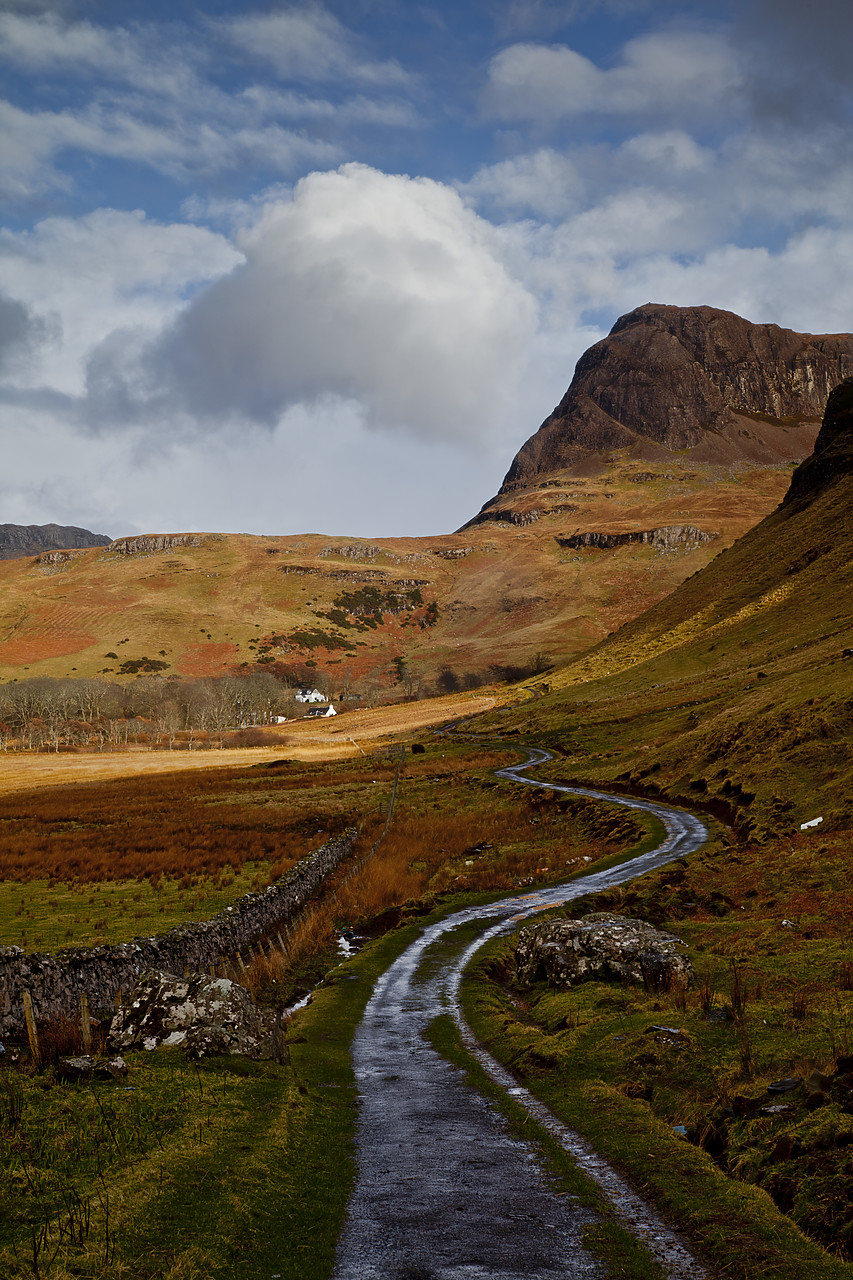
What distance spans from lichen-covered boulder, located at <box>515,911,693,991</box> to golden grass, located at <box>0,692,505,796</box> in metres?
88.9

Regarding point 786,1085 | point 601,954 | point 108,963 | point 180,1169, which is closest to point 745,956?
point 601,954

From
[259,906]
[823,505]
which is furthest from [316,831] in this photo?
[823,505]

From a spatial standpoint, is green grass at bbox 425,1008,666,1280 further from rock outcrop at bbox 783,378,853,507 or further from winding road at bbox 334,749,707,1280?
rock outcrop at bbox 783,378,853,507

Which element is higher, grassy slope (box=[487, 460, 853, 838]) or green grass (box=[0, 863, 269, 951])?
grassy slope (box=[487, 460, 853, 838])

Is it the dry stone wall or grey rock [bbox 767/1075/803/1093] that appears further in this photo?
the dry stone wall

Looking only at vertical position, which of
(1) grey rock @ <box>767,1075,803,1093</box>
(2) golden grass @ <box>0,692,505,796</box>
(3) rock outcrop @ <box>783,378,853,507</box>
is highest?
(3) rock outcrop @ <box>783,378,853,507</box>

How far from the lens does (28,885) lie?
128 ft

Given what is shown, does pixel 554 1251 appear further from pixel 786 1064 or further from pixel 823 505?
pixel 823 505

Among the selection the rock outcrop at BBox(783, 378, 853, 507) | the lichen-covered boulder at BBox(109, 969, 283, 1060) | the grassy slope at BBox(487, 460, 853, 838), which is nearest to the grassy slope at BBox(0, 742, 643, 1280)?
the lichen-covered boulder at BBox(109, 969, 283, 1060)

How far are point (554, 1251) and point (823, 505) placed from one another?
473 ft

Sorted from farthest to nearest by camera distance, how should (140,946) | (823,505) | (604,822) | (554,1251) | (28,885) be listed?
1. (823,505)
2. (604,822)
3. (28,885)
4. (140,946)
5. (554,1251)

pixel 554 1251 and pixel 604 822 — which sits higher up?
pixel 554 1251

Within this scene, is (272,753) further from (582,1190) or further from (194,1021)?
(582,1190)

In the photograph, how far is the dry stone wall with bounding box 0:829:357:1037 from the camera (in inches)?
754
